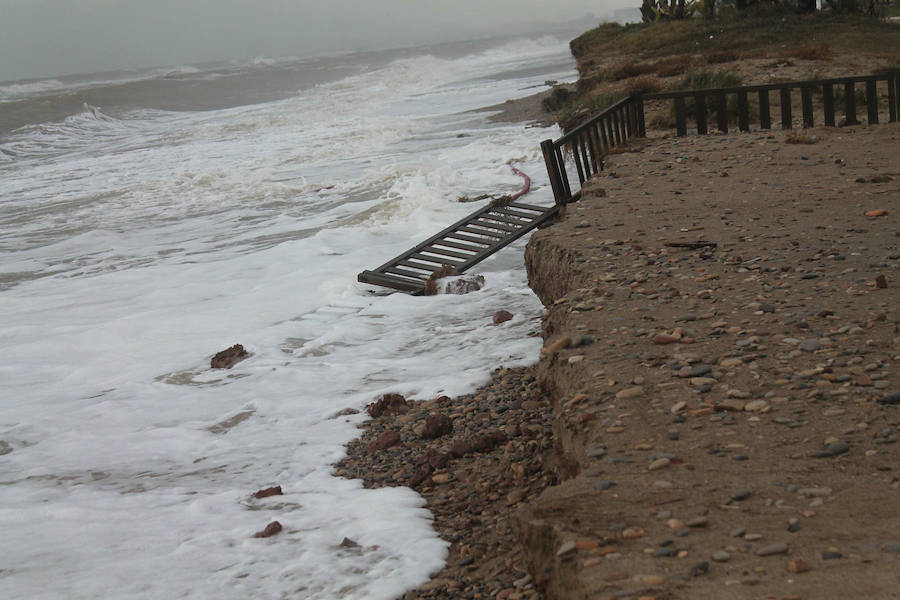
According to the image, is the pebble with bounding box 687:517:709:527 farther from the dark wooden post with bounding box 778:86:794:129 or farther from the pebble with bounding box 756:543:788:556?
the dark wooden post with bounding box 778:86:794:129

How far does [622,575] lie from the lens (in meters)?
2.79

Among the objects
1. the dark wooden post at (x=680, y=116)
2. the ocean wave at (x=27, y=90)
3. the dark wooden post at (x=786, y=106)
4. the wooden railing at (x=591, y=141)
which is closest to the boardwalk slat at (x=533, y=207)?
the wooden railing at (x=591, y=141)

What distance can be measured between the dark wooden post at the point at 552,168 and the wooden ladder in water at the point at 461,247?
352 mm

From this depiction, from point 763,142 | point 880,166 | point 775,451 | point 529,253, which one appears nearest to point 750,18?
point 763,142

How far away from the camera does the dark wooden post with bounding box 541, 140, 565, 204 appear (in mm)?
9531

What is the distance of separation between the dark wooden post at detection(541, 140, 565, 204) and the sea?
99 cm

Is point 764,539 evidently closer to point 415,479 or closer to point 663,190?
point 415,479

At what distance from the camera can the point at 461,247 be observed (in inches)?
404

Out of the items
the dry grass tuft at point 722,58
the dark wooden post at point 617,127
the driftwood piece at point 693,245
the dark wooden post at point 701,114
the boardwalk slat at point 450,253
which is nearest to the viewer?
the driftwood piece at point 693,245

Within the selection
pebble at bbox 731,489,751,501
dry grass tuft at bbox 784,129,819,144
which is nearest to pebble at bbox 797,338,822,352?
pebble at bbox 731,489,751,501

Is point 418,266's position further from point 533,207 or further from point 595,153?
point 595,153

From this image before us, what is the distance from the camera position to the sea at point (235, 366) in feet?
15.4

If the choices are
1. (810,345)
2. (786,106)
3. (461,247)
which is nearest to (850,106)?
(786,106)

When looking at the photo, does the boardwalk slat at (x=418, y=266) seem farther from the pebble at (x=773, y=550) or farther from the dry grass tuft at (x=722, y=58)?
the dry grass tuft at (x=722, y=58)
